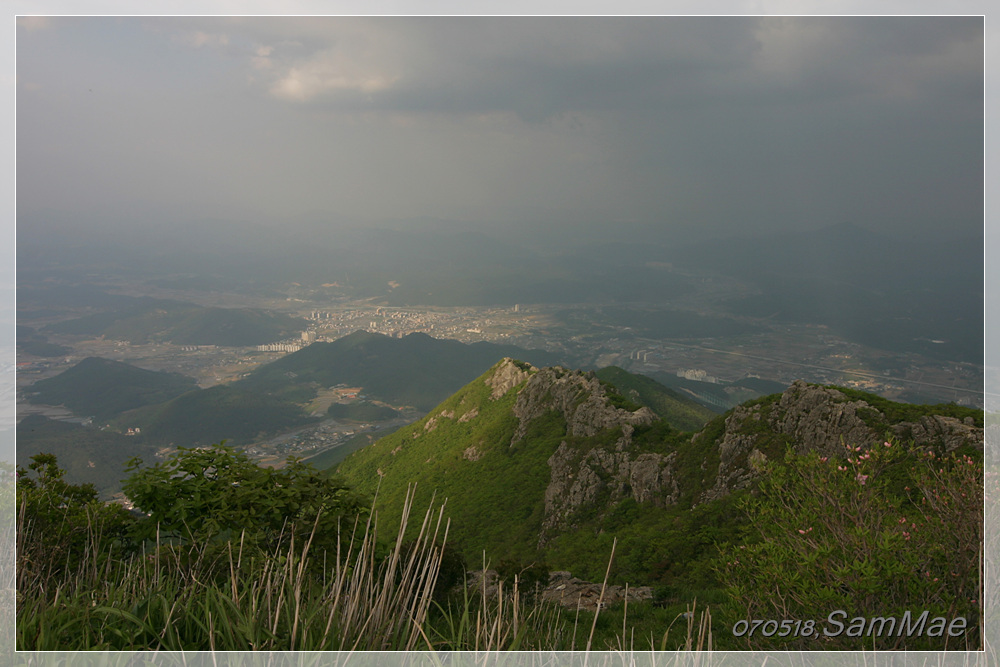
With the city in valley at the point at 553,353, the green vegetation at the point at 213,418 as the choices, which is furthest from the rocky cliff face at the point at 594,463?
the green vegetation at the point at 213,418

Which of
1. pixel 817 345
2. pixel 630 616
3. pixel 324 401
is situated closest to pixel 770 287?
pixel 817 345

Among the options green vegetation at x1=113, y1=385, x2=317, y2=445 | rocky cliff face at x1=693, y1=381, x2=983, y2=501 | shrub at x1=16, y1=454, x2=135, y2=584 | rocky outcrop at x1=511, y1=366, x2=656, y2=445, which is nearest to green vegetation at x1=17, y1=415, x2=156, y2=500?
green vegetation at x1=113, y1=385, x2=317, y2=445

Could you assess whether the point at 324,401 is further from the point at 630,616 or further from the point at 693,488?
the point at 630,616

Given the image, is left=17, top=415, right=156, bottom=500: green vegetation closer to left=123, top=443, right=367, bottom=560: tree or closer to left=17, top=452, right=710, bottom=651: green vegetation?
left=123, top=443, right=367, bottom=560: tree

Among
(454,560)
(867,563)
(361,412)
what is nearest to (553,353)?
(361,412)

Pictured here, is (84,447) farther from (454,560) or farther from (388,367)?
(454,560)

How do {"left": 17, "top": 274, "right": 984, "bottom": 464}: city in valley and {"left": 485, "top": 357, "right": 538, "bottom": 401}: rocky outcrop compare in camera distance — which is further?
{"left": 17, "top": 274, "right": 984, "bottom": 464}: city in valley

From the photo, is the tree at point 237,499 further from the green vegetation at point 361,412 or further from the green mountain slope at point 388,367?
the green mountain slope at point 388,367
